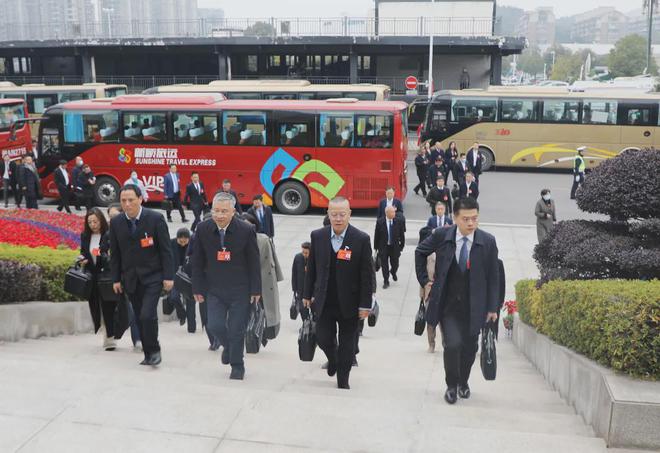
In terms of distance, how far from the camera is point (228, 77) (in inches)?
1729

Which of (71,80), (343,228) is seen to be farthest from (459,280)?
(71,80)

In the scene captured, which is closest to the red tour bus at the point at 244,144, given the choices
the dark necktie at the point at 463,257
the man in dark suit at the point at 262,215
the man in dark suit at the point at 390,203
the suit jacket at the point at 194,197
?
the suit jacket at the point at 194,197

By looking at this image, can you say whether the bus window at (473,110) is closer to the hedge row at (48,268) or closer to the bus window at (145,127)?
the bus window at (145,127)

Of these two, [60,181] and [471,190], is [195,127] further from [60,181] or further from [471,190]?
[471,190]

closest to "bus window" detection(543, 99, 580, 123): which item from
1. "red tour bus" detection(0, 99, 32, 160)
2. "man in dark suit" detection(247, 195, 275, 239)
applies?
"man in dark suit" detection(247, 195, 275, 239)

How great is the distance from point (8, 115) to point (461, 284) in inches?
858

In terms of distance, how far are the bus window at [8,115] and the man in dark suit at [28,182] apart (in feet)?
17.9

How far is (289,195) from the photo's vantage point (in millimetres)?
19859

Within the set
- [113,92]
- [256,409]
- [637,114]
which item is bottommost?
[256,409]

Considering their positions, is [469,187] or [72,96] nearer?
[469,187]

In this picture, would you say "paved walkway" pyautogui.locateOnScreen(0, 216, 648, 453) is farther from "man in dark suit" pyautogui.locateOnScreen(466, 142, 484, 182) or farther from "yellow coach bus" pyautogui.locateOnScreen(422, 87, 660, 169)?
"yellow coach bus" pyautogui.locateOnScreen(422, 87, 660, 169)

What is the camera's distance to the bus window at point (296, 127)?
19.4m

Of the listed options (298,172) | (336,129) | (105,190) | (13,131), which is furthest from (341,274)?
(13,131)

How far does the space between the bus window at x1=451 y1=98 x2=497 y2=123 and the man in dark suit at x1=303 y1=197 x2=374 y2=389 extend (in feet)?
73.5
